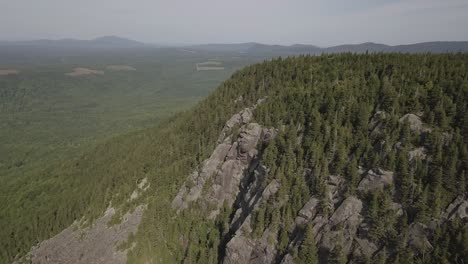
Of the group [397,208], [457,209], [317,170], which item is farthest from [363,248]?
[317,170]

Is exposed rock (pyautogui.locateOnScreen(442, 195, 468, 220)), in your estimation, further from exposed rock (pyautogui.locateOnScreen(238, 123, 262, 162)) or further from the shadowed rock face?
the shadowed rock face

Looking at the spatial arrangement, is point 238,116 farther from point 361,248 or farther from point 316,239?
point 361,248

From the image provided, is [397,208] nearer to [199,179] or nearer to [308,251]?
[308,251]

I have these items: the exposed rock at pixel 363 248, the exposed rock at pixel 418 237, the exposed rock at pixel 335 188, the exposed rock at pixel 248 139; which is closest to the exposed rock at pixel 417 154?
the exposed rock at pixel 418 237

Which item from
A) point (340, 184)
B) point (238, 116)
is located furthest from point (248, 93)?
point (340, 184)

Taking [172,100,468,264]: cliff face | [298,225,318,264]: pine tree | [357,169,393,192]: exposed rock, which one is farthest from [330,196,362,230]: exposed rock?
[298,225,318,264]: pine tree
